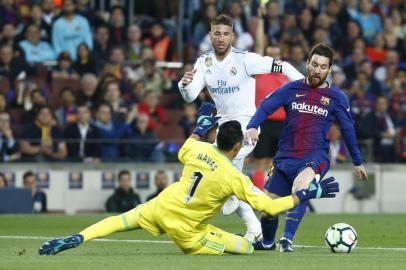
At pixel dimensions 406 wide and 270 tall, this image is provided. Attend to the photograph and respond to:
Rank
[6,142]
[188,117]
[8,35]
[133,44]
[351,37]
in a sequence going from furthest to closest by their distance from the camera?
[351,37], [133,44], [8,35], [188,117], [6,142]

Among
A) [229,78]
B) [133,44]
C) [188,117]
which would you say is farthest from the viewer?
[133,44]

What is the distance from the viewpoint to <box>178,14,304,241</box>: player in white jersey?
13.6 meters

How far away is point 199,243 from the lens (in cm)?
1160

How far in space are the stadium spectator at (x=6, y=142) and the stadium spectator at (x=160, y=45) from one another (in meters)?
4.58

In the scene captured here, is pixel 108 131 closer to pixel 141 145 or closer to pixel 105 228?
pixel 141 145

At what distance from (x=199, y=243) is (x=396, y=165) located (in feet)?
40.0

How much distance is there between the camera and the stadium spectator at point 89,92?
892 inches

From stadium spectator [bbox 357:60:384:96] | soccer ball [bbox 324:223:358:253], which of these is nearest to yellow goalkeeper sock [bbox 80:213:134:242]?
soccer ball [bbox 324:223:358:253]

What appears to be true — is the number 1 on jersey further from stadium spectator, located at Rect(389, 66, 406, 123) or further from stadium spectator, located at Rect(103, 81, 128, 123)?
stadium spectator, located at Rect(389, 66, 406, 123)

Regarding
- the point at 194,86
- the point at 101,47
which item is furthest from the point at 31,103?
the point at 194,86

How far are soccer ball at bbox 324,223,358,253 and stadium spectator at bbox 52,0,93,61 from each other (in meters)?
12.3

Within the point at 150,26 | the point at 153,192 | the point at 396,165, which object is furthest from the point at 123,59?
the point at 396,165

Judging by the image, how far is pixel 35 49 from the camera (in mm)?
23531

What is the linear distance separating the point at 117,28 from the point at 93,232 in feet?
44.8
